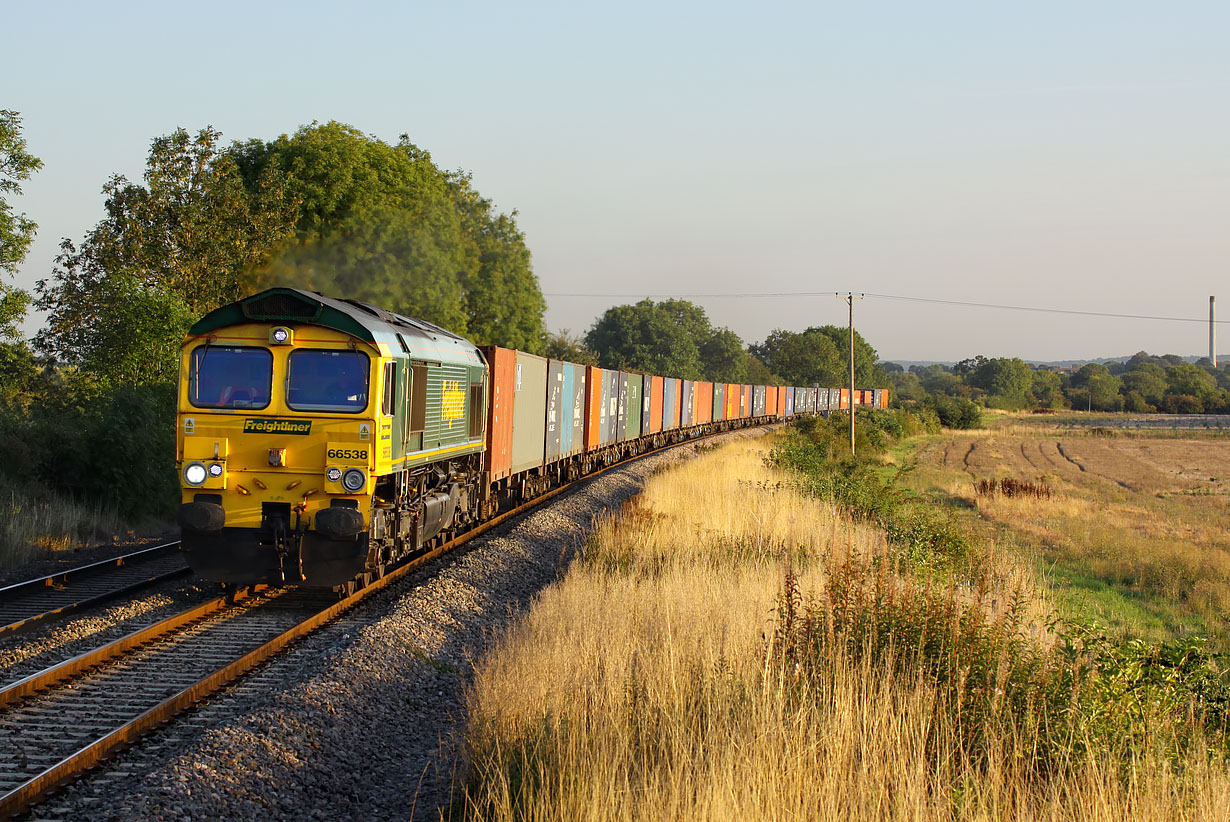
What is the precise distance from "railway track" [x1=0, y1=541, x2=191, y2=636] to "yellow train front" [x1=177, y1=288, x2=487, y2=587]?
5.27ft

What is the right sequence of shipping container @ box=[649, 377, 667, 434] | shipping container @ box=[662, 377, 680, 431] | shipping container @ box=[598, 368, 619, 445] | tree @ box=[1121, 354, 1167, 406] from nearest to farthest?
shipping container @ box=[598, 368, 619, 445]
shipping container @ box=[649, 377, 667, 434]
shipping container @ box=[662, 377, 680, 431]
tree @ box=[1121, 354, 1167, 406]

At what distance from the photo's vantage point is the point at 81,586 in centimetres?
1196

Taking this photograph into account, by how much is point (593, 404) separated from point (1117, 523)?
15.2 m

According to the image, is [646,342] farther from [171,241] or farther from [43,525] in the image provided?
[43,525]

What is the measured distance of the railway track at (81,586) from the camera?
10.4 m

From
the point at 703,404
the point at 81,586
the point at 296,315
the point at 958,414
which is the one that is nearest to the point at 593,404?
the point at 81,586

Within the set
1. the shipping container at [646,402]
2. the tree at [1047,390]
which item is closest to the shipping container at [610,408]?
the shipping container at [646,402]

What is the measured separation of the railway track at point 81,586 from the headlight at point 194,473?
189 cm

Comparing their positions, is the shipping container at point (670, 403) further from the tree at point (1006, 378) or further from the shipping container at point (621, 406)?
the tree at point (1006, 378)

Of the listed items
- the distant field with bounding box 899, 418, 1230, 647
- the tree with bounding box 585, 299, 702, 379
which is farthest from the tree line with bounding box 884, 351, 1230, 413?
the distant field with bounding box 899, 418, 1230, 647

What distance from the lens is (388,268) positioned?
36.8 metres

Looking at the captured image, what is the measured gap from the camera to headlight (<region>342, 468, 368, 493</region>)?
34.0ft

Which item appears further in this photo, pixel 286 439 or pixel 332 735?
pixel 286 439

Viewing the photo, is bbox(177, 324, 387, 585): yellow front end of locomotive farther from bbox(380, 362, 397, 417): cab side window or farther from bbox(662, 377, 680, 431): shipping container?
bbox(662, 377, 680, 431): shipping container
